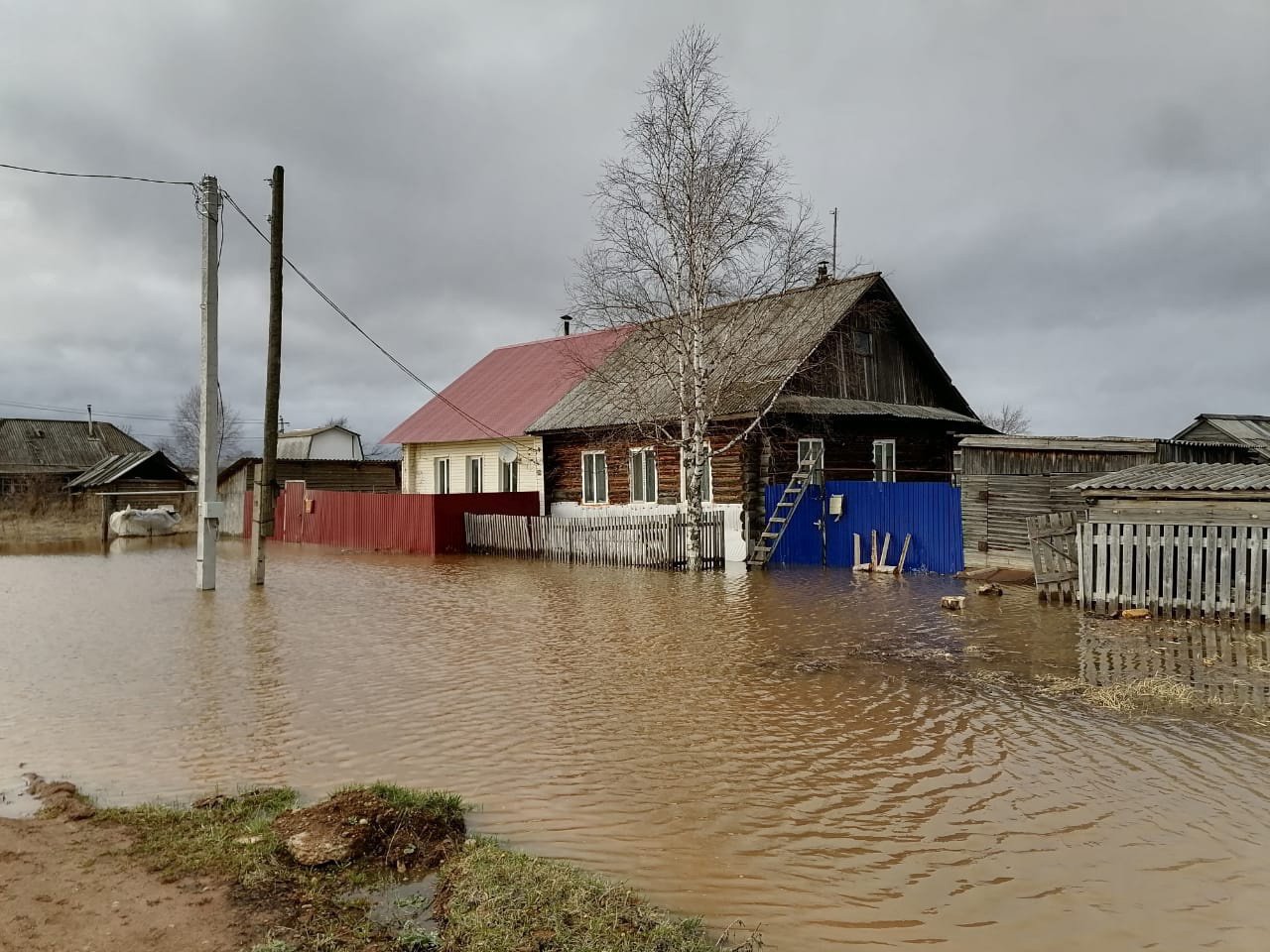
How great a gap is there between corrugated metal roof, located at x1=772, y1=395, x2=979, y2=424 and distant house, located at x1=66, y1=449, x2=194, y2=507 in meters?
30.8

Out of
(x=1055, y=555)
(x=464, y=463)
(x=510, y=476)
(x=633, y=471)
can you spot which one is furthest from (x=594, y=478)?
(x=1055, y=555)

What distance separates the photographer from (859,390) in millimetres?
23812

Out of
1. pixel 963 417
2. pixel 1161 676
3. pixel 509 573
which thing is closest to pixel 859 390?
pixel 963 417

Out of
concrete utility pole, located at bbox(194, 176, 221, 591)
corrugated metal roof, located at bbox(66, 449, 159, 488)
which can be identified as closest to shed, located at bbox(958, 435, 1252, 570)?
concrete utility pole, located at bbox(194, 176, 221, 591)

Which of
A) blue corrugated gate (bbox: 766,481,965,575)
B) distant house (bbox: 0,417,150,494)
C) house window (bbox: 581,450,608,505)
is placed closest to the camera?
blue corrugated gate (bbox: 766,481,965,575)

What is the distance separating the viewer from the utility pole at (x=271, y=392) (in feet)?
57.2

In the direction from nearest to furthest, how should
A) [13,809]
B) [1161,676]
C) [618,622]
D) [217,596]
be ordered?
[13,809] → [1161,676] → [618,622] → [217,596]

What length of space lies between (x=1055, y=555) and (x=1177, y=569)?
90.3 inches

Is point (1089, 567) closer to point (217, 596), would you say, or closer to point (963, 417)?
point (963, 417)

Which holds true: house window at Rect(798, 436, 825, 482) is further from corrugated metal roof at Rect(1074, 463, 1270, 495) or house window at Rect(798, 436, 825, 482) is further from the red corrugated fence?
the red corrugated fence

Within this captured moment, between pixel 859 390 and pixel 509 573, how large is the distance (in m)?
10.7

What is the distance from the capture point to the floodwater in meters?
4.45

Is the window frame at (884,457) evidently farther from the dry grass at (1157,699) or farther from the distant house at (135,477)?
the distant house at (135,477)

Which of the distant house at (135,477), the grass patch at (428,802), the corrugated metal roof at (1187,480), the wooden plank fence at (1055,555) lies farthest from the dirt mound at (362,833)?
the distant house at (135,477)
